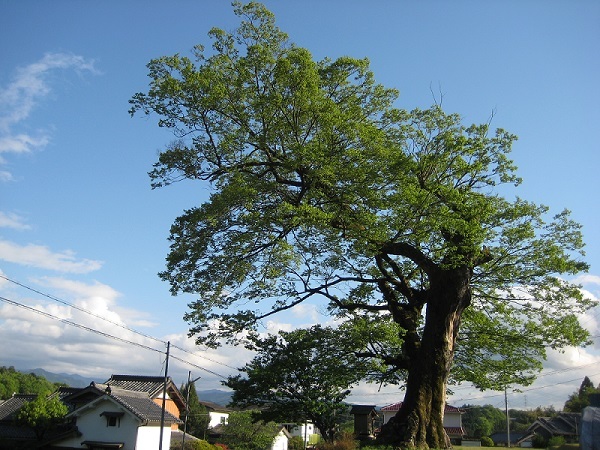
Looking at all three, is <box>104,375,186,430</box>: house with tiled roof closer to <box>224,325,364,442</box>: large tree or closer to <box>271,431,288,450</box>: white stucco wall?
<box>271,431,288,450</box>: white stucco wall

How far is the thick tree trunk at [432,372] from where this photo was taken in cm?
1469

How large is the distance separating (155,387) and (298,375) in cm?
2907

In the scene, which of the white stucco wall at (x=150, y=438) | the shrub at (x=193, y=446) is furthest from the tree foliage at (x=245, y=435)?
the white stucco wall at (x=150, y=438)

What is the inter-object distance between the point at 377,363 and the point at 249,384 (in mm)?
5771

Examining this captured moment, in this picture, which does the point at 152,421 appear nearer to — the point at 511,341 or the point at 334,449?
the point at 334,449

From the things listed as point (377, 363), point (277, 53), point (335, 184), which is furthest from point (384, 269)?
point (277, 53)

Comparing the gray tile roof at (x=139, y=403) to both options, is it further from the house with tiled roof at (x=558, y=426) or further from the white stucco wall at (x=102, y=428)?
the house with tiled roof at (x=558, y=426)

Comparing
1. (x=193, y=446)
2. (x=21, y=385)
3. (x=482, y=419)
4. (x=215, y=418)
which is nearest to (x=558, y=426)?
(x=482, y=419)

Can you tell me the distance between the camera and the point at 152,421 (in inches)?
1414

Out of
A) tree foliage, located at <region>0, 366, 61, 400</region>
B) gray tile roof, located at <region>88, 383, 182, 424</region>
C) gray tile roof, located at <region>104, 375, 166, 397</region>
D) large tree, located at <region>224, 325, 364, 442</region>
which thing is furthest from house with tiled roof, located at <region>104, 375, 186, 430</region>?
tree foliage, located at <region>0, 366, 61, 400</region>

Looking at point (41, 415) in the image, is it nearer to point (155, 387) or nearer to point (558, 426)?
point (155, 387)

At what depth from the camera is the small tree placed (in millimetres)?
35969

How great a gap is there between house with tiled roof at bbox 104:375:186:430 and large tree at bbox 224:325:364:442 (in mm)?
23077

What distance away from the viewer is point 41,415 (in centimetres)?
3606
